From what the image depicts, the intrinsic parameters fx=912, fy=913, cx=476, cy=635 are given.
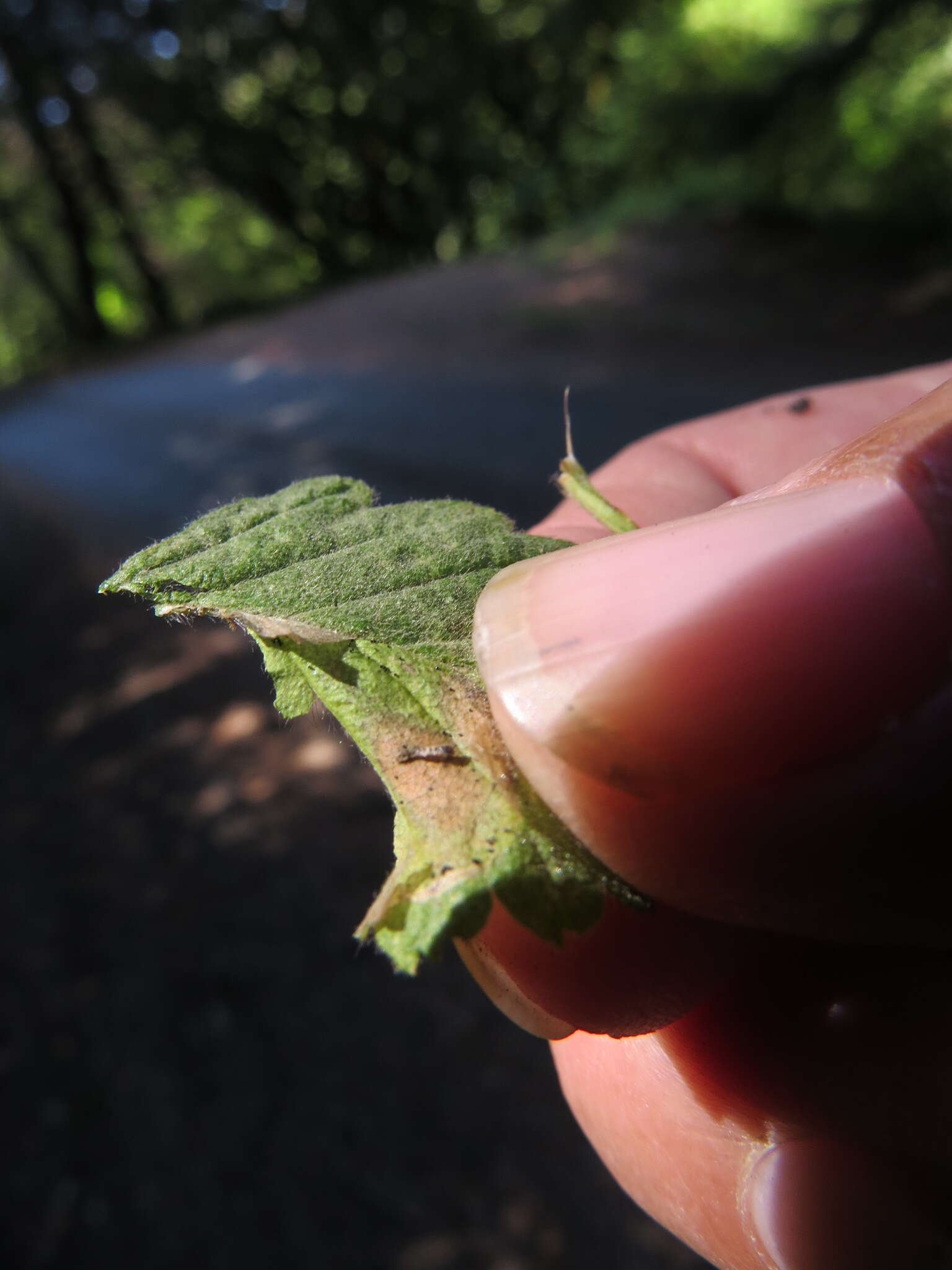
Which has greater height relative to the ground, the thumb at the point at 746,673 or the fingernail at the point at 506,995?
the thumb at the point at 746,673

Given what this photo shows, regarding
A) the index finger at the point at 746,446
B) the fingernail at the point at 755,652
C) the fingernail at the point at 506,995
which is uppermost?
the fingernail at the point at 755,652

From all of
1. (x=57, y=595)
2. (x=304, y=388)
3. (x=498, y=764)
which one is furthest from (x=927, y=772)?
(x=304, y=388)

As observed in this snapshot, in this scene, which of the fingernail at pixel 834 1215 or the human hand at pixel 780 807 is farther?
the fingernail at pixel 834 1215

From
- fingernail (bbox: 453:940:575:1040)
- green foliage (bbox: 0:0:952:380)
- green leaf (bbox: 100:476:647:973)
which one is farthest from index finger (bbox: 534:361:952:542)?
green foliage (bbox: 0:0:952:380)

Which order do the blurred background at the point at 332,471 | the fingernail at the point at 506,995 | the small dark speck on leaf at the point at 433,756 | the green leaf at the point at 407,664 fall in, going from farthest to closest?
the blurred background at the point at 332,471 → the fingernail at the point at 506,995 → the small dark speck on leaf at the point at 433,756 → the green leaf at the point at 407,664

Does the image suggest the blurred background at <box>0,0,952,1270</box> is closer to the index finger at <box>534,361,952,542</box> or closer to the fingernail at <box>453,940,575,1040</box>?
the index finger at <box>534,361,952,542</box>

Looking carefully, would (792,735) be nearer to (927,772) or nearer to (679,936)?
(927,772)

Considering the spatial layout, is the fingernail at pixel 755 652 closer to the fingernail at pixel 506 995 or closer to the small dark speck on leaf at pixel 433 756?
the small dark speck on leaf at pixel 433 756

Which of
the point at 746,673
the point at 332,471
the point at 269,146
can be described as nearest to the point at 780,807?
the point at 746,673

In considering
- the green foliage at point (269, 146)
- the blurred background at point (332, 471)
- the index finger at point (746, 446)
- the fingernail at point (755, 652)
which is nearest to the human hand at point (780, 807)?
the fingernail at point (755, 652)
